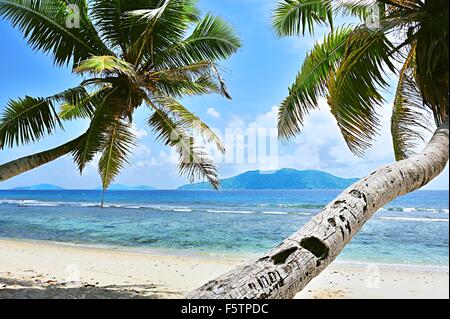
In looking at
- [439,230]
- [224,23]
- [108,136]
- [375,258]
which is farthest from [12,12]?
[439,230]

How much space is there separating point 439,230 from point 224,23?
19.7 meters

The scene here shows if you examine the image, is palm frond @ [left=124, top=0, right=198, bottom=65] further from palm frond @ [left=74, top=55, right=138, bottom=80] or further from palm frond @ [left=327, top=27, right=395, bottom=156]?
palm frond @ [left=327, top=27, right=395, bottom=156]

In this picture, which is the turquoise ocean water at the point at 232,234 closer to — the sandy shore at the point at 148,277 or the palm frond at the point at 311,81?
the sandy shore at the point at 148,277

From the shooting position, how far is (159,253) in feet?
54.0

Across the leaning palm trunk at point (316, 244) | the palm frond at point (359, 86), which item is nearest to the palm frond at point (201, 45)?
the palm frond at point (359, 86)

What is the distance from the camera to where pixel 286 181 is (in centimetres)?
9350

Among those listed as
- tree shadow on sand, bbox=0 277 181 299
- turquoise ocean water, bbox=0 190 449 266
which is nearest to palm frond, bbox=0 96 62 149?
tree shadow on sand, bbox=0 277 181 299

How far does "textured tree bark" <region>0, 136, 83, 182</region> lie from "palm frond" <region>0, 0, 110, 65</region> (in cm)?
160

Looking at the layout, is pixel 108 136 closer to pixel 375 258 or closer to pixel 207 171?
pixel 207 171

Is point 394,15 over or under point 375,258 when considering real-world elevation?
over

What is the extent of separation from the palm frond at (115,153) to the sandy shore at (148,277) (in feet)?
7.18

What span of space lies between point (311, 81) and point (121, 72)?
114 inches

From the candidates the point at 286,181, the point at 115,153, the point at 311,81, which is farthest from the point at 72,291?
the point at 286,181

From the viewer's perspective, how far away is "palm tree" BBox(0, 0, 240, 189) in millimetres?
6871
